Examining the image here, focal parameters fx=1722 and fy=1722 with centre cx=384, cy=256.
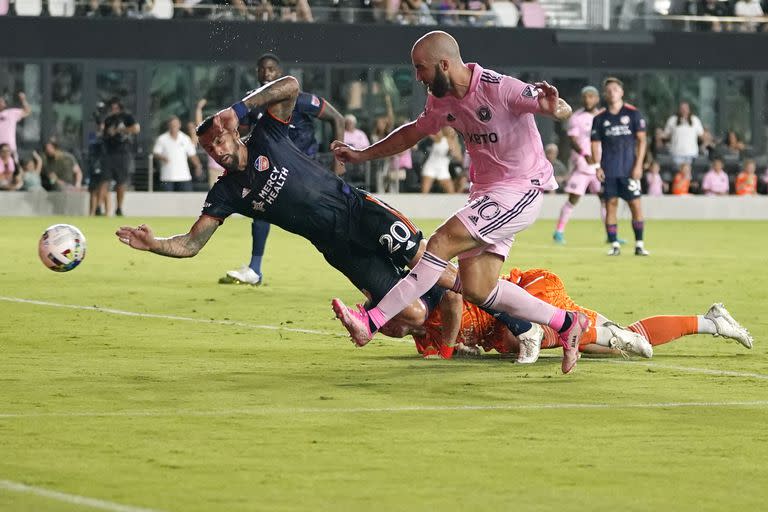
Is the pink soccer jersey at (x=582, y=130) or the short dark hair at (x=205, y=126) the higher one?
the short dark hair at (x=205, y=126)

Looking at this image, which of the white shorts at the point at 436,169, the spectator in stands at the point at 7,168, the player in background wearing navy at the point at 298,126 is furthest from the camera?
the white shorts at the point at 436,169

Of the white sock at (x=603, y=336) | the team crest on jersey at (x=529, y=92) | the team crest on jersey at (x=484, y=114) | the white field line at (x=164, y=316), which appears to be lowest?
the white field line at (x=164, y=316)

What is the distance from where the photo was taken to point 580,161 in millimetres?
26219

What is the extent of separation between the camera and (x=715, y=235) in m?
29.8

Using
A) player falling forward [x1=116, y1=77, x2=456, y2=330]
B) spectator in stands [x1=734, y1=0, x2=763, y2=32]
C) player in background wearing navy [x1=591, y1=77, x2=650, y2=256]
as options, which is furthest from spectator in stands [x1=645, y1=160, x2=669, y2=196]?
player falling forward [x1=116, y1=77, x2=456, y2=330]

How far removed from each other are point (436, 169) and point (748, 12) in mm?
11021

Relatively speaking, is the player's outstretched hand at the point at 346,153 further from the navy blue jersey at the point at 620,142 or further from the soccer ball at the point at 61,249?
the navy blue jersey at the point at 620,142

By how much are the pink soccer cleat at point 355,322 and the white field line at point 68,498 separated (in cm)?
316

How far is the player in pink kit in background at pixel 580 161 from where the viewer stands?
2581 centimetres

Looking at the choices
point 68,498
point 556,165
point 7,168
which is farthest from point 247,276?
point 556,165

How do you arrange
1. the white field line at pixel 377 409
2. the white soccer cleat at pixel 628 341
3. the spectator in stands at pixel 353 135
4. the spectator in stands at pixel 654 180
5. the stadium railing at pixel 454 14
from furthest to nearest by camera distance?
the stadium railing at pixel 454 14
the spectator in stands at pixel 654 180
the spectator in stands at pixel 353 135
the white soccer cleat at pixel 628 341
the white field line at pixel 377 409

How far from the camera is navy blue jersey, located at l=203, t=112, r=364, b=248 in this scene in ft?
35.3

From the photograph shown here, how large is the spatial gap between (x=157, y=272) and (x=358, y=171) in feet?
61.1

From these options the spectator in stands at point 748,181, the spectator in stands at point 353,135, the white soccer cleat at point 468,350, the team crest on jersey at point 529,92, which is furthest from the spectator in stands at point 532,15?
the team crest on jersey at point 529,92
